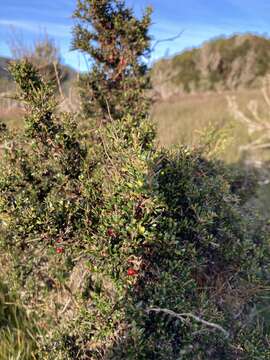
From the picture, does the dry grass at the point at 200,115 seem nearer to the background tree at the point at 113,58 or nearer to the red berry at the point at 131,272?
the background tree at the point at 113,58

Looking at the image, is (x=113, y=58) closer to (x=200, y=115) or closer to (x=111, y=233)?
(x=111, y=233)

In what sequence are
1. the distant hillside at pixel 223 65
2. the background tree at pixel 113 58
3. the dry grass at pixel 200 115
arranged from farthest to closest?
the distant hillside at pixel 223 65 < the dry grass at pixel 200 115 < the background tree at pixel 113 58

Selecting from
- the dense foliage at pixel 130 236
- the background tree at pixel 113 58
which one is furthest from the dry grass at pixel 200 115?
the dense foliage at pixel 130 236

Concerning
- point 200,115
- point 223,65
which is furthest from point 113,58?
point 223,65

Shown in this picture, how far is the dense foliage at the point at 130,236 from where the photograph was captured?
2129 millimetres

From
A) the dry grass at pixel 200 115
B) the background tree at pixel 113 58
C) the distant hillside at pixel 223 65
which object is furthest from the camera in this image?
the distant hillside at pixel 223 65

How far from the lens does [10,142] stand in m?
2.77

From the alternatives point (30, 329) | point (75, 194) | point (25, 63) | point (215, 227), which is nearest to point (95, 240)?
point (75, 194)

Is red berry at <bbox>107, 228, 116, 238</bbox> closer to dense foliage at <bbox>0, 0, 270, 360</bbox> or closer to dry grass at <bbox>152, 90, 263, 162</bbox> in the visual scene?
dense foliage at <bbox>0, 0, 270, 360</bbox>

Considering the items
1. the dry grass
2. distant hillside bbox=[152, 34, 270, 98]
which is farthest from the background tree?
distant hillside bbox=[152, 34, 270, 98]

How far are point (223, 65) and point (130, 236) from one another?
81.1 ft

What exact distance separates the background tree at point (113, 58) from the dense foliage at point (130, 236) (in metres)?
0.84

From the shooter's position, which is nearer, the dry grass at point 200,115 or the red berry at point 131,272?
the red berry at point 131,272

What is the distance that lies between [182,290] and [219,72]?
2427 cm
